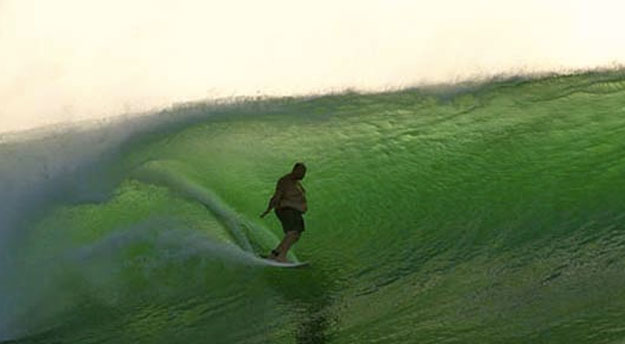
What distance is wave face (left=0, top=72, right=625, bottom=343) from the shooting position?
7.38 metres

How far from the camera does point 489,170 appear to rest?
32.8ft

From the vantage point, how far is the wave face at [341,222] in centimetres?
738

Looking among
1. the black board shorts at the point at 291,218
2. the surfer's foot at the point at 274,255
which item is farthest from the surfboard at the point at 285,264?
the black board shorts at the point at 291,218

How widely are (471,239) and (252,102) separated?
4583 millimetres

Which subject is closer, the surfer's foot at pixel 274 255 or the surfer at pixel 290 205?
the surfer at pixel 290 205

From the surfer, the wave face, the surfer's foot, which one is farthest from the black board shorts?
the wave face

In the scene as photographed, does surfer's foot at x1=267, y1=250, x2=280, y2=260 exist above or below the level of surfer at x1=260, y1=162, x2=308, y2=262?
below

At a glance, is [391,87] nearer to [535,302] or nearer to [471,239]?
[471,239]

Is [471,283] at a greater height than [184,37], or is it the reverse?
[184,37]

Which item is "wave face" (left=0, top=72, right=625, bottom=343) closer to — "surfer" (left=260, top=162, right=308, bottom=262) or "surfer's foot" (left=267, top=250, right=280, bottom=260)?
"surfer's foot" (left=267, top=250, right=280, bottom=260)

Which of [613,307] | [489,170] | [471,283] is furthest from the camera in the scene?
[489,170]

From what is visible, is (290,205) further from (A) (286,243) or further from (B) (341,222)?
(B) (341,222)


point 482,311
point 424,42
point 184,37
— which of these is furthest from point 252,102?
point 482,311

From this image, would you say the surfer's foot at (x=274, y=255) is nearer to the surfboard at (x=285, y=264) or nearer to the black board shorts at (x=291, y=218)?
the surfboard at (x=285, y=264)
